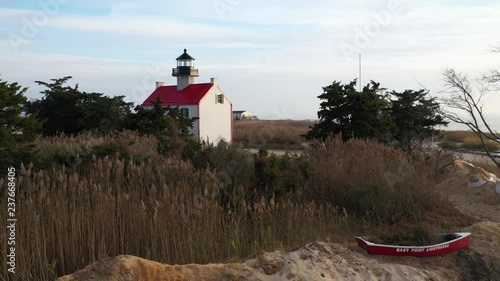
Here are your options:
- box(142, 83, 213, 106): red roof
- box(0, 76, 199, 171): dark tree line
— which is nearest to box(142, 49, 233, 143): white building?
box(142, 83, 213, 106): red roof

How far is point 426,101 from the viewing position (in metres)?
17.5

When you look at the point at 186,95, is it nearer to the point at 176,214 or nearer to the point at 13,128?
the point at 13,128

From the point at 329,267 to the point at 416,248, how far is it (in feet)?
4.76

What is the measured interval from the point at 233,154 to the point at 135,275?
441 centimetres

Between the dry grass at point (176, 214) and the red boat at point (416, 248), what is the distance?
1.99 feet

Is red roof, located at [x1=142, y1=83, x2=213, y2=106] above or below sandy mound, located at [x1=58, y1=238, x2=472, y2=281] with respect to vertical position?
above

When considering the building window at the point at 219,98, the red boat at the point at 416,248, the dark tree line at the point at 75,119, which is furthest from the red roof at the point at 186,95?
the red boat at the point at 416,248

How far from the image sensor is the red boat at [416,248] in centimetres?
577

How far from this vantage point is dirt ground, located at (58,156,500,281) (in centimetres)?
411

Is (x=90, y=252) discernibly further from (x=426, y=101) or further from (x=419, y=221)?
(x=426, y=101)

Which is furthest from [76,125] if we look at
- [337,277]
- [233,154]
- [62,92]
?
[337,277]

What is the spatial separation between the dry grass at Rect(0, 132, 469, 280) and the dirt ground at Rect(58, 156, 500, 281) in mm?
594

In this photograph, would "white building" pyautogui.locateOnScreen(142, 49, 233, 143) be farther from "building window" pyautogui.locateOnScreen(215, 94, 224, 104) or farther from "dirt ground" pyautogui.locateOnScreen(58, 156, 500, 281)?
"dirt ground" pyautogui.locateOnScreen(58, 156, 500, 281)

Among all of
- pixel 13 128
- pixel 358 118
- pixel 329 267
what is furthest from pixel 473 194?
pixel 13 128
